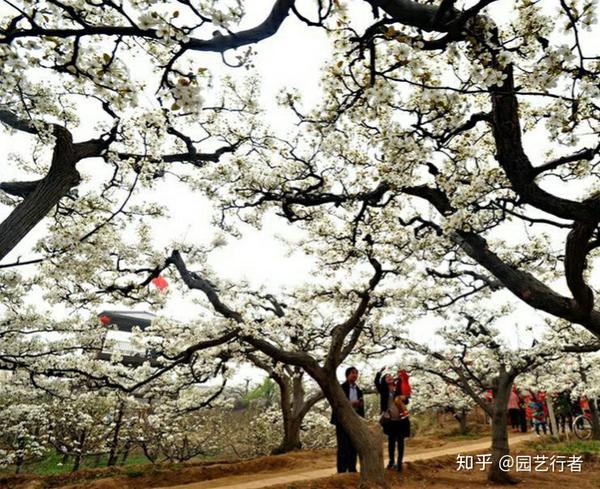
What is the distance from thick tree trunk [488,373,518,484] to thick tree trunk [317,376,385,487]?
8.19 ft

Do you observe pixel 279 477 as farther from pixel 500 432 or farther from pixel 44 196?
pixel 44 196

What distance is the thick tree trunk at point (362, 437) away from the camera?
5.46 m

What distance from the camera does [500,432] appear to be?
7.07 meters

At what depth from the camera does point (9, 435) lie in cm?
1044

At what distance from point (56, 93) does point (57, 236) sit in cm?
164

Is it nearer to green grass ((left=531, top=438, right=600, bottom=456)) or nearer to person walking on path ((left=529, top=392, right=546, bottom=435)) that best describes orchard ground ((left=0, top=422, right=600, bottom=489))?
green grass ((left=531, top=438, right=600, bottom=456))

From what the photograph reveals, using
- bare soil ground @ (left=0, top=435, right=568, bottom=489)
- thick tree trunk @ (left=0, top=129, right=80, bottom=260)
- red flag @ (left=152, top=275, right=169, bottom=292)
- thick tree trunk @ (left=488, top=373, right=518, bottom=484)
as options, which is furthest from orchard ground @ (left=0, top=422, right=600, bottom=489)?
thick tree trunk @ (left=0, top=129, right=80, bottom=260)

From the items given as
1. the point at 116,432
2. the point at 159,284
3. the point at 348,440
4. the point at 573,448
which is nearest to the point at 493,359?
the point at 348,440

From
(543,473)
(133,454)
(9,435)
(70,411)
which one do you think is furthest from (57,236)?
(133,454)

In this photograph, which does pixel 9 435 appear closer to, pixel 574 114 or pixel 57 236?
pixel 57 236

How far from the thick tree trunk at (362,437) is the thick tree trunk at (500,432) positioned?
2495mm

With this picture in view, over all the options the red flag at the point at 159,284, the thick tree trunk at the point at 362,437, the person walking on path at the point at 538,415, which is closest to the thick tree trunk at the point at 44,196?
the red flag at the point at 159,284

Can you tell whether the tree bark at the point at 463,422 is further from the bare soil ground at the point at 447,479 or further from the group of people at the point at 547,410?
the bare soil ground at the point at 447,479

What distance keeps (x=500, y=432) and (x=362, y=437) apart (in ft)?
9.68
